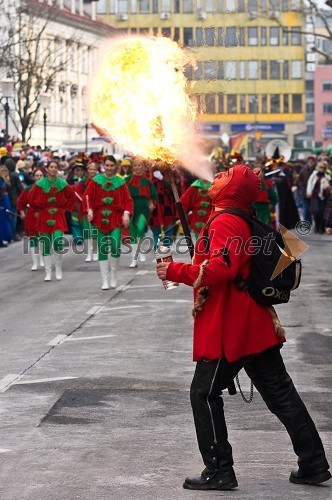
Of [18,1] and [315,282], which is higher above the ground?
[18,1]

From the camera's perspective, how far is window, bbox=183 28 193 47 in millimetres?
10111

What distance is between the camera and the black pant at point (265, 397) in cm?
763

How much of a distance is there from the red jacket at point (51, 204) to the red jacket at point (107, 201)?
5.40ft

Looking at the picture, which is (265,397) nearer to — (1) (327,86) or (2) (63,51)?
(2) (63,51)

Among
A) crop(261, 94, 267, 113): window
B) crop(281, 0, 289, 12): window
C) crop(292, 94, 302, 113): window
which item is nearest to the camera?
crop(281, 0, 289, 12): window

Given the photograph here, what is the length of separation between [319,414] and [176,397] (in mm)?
1153

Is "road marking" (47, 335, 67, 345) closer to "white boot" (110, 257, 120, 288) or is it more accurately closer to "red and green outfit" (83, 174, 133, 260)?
"red and green outfit" (83, 174, 133, 260)

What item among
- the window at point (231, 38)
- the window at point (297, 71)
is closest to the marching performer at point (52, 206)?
the window at point (231, 38)

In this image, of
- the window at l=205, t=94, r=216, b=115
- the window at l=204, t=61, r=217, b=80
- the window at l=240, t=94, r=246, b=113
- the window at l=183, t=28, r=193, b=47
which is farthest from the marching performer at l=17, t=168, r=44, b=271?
the window at l=240, t=94, r=246, b=113

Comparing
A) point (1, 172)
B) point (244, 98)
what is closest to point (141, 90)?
point (1, 172)

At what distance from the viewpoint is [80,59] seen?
221 ft

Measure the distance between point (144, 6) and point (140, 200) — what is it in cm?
333

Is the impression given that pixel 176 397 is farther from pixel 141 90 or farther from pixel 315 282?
pixel 315 282

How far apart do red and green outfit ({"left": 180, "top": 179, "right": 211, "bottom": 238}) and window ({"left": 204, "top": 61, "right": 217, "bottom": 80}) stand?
11.5 m
